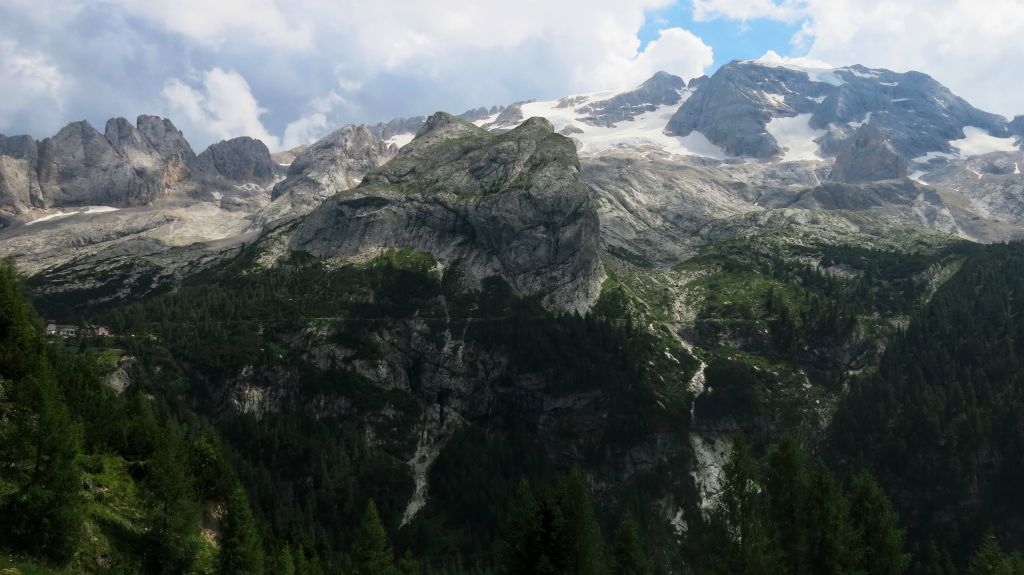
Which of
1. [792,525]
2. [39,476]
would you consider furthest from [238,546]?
[792,525]

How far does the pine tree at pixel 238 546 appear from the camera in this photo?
189ft

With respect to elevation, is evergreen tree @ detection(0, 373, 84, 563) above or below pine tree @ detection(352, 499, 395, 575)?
above

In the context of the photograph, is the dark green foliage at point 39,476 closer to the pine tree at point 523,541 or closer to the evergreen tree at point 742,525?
the pine tree at point 523,541

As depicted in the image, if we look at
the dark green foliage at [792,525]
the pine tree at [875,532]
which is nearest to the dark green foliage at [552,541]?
the dark green foliage at [792,525]

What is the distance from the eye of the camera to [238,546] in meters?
58.3

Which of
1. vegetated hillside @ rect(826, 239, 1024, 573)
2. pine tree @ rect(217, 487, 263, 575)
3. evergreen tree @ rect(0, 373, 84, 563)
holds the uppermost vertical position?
evergreen tree @ rect(0, 373, 84, 563)

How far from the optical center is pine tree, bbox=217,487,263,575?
57.7m

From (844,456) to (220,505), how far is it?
158023mm

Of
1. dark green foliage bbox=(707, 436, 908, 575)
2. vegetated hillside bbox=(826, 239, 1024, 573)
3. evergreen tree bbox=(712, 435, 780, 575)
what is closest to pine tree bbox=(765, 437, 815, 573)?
dark green foliage bbox=(707, 436, 908, 575)

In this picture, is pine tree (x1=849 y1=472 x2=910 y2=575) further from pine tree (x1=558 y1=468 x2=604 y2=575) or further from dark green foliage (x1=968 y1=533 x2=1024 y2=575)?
pine tree (x1=558 y1=468 x2=604 y2=575)

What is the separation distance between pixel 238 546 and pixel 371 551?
2323 cm

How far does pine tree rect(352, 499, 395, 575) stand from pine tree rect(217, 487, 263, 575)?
62.1ft

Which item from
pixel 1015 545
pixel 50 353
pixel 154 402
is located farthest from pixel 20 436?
pixel 1015 545

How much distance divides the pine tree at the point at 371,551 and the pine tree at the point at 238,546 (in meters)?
18.9
